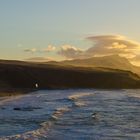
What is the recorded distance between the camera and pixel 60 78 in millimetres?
103000

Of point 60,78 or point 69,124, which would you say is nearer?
point 69,124

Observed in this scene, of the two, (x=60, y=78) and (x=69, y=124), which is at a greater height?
(x=60, y=78)

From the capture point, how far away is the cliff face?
91.3 metres

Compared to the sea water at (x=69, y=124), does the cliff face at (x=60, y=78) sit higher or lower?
higher

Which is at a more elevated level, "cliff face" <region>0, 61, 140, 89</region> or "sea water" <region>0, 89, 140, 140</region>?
"cliff face" <region>0, 61, 140, 89</region>

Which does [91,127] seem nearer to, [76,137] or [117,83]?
[76,137]

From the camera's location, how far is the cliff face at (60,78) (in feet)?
300

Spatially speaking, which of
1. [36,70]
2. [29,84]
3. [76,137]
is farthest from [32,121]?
[36,70]

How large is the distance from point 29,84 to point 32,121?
2235 inches

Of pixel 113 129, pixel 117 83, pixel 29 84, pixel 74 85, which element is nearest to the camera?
pixel 113 129

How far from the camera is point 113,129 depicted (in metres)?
30.1

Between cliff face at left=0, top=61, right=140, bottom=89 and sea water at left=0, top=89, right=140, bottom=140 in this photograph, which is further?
cliff face at left=0, top=61, right=140, bottom=89

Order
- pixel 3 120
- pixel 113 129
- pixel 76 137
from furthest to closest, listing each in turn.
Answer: pixel 3 120 → pixel 113 129 → pixel 76 137

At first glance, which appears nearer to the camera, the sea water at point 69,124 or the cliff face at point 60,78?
the sea water at point 69,124
